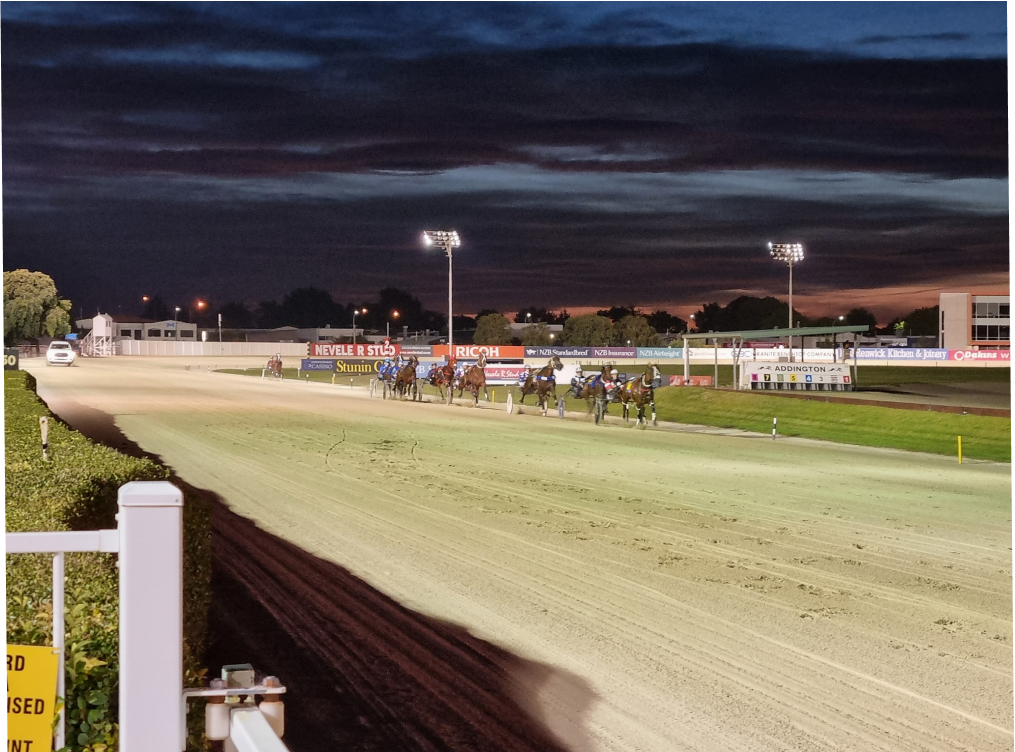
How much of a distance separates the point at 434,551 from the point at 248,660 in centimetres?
358

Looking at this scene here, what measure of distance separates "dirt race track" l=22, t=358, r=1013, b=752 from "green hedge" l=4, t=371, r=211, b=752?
929mm

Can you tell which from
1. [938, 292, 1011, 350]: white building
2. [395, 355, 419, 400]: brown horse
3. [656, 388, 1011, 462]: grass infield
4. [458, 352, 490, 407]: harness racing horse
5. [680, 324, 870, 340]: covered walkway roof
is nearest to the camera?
[656, 388, 1011, 462]: grass infield

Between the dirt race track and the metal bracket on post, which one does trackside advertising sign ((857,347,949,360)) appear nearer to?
the dirt race track

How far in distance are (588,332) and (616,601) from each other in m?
98.6

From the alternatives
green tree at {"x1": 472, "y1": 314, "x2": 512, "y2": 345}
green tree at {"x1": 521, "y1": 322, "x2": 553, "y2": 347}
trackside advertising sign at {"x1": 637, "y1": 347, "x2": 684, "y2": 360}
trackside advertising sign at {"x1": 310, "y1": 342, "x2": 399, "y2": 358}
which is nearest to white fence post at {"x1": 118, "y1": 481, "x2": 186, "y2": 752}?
trackside advertising sign at {"x1": 310, "y1": 342, "x2": 399, "y2": 358}

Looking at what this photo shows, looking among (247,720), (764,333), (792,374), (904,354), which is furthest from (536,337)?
(247,720)

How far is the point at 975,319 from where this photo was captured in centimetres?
8369

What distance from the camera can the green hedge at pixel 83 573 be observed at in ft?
9.03

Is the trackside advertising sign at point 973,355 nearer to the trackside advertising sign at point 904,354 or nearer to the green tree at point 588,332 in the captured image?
the trackside advertising sign at point 904,354

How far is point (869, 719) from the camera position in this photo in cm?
595

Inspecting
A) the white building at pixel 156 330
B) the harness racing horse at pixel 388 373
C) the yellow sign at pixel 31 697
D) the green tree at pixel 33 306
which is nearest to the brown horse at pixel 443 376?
the harness racing horse at pixel 388 373

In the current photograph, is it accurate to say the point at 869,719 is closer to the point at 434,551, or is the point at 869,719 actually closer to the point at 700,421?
the point at 434,551

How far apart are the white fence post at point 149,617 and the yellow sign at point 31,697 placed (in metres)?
0.22

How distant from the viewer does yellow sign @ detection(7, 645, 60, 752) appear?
8.17ft
